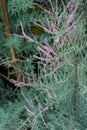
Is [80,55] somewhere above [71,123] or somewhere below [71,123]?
above

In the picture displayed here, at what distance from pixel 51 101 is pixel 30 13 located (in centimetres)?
45

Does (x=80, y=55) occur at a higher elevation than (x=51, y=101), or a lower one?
higher

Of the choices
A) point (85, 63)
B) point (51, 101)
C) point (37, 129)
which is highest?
point (85, 63)

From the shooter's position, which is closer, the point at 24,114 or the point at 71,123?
the point at 71,123

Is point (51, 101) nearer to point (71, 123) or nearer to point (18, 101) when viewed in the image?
point (71, 123)

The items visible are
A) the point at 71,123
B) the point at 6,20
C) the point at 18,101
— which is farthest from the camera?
the point at 18,101

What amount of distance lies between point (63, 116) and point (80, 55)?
0.23 metres

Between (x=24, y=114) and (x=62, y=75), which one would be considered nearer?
(x=62, y=75)

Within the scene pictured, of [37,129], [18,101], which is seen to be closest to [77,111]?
[37,129]

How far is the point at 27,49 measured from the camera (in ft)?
4.46

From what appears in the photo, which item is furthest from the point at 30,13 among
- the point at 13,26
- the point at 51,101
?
the point at 51,101

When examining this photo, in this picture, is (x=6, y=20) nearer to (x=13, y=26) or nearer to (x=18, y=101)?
(x=13, y=26)

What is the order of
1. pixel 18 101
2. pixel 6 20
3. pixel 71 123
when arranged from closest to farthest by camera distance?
1. pixel 71 123
2. pixel 6 20
3. pixel 18 101

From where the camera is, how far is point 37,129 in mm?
1161
